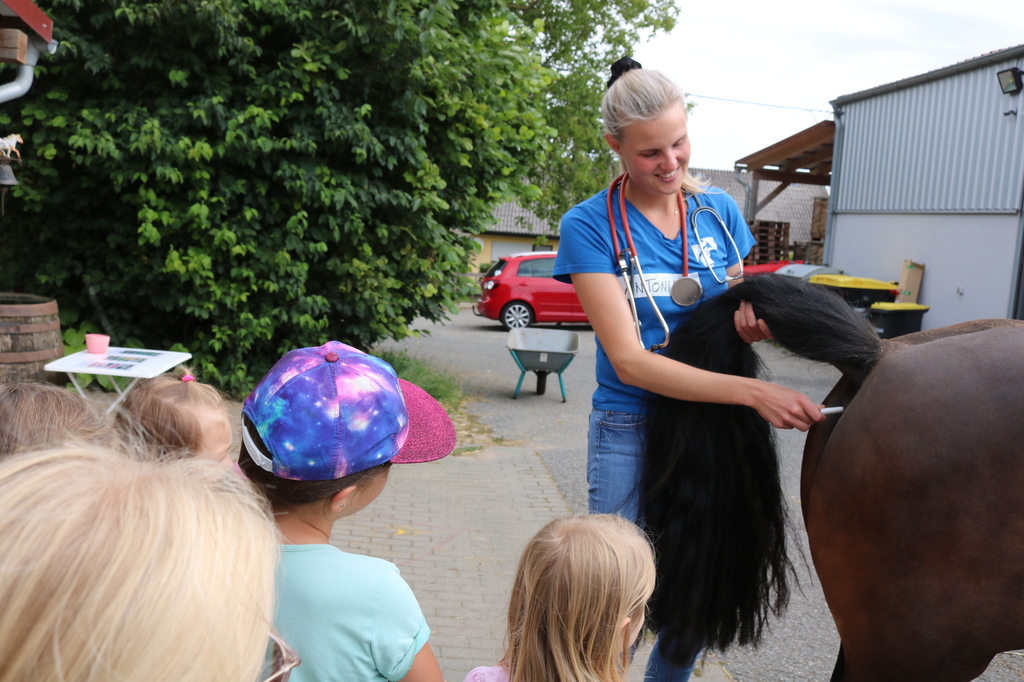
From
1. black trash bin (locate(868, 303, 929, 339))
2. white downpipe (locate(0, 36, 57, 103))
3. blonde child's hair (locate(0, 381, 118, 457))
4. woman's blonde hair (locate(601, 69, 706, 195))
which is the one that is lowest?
black trash bin (locate(868, 303, 929, 339))

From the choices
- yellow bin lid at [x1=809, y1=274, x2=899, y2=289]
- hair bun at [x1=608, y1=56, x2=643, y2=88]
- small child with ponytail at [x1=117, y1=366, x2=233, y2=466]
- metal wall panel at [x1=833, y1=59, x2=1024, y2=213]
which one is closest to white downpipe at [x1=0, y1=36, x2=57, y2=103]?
small child with ponytail at [x1=117, y1=366, x2=233, y2=466]

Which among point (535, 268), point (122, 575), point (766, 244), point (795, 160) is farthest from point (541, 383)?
point (766, 244)

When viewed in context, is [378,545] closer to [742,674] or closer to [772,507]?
[742,674]

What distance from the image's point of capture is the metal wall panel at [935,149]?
10.9m

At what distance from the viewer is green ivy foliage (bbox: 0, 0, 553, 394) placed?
6164mm

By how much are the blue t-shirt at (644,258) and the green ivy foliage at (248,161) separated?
478 cm

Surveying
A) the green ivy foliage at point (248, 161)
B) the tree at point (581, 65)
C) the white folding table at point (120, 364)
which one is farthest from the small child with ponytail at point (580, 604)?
the tree at point (581, 65)

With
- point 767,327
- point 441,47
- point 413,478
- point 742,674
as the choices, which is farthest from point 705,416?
point 441,47

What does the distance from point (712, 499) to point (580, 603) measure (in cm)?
77

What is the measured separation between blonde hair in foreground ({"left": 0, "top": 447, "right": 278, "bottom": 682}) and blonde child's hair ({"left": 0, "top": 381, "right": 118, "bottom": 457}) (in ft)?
3.25

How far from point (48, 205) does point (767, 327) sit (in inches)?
267

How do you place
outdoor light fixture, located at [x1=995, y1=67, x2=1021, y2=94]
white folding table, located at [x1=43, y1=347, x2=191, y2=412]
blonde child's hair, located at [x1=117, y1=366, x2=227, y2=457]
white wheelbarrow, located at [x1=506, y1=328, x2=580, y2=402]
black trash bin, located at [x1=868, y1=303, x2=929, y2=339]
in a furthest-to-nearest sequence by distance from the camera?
outdoor light fixture, located at [x1=995, y1=67, x2=1021, y2=94]
black trash bin, located at [x1=868, y1=303, x2=929, y2=339]
white wheelbarrow, located at [x1=506, y1=328, x2=580, y2=402]
white folding table, located at [x1=43, y1=347, x2=191, y2=412]
blonde child's hair, located at [x1=117, y1=366, x2=227, y2=457]

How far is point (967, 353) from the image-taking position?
63.1 inches

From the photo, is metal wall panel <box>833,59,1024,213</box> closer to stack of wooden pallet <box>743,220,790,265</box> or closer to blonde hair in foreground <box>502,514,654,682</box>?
stack of wooden pallet <box>743,220,790,265</box>
